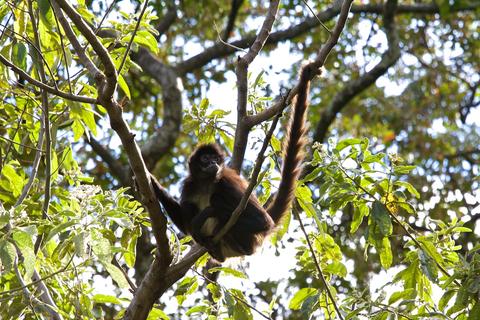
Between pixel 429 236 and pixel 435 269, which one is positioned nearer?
pixel 435 269

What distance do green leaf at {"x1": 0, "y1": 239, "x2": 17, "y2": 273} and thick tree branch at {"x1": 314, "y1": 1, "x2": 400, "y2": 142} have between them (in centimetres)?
716

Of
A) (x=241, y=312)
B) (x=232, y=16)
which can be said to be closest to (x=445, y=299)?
(x=241, y=312)

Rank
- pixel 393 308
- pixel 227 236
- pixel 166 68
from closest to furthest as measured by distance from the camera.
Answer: pixel 393 308 → pixel 227 236 → pixel 166 68

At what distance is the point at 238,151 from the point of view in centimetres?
473

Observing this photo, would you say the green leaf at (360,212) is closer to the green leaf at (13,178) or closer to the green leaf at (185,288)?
the green leaf at (185,288)

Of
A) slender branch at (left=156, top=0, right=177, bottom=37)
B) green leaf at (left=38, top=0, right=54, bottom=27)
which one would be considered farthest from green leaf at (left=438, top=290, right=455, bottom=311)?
slender branch at (left=156, top=0, right=177, bottom=37)

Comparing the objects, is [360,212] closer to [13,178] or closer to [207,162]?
[207,162]

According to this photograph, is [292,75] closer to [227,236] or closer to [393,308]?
[227,236]

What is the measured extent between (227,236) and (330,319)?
1293 mm

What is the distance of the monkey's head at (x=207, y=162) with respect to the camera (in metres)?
5.64

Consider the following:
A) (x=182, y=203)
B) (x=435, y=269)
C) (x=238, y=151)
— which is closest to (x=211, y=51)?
(x=182, y=203)

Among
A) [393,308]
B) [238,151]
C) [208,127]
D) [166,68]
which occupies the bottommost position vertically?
→ [393,308]

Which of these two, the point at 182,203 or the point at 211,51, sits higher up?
the point at 211,51

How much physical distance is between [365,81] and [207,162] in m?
Result: 5.53
